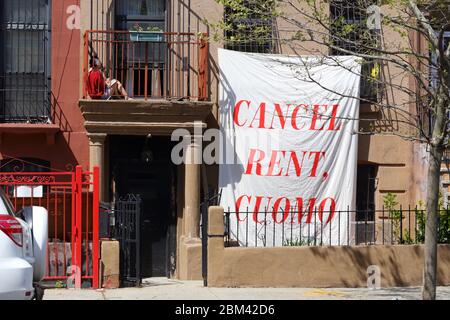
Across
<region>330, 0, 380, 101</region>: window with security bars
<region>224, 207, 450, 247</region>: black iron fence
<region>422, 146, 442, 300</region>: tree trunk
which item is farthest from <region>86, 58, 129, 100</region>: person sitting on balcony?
<region>422, 146, 442, 300</region>: tree trunk

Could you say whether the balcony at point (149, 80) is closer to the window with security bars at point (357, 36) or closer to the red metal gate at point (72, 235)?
the red metal gate at point (72, 235)

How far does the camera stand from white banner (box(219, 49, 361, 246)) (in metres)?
15.8

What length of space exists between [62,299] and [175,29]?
21.8 feet

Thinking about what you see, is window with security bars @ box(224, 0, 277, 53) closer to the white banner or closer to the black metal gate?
the white banner

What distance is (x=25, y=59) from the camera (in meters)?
16.1

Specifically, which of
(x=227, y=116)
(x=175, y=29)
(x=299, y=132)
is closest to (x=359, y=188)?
(x=299, y=132)

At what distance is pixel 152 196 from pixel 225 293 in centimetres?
446

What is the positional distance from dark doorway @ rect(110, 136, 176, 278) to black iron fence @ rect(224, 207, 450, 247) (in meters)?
1.72

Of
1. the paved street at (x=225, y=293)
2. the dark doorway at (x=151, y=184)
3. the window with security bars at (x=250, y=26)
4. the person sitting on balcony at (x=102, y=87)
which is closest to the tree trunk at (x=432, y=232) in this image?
the paved street at (x=225, y=293)

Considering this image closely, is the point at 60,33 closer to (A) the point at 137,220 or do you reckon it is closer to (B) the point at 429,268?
(A) the point at 137,220

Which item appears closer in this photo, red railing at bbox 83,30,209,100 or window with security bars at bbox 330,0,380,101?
window with security bars at bbox 330,0,380,101

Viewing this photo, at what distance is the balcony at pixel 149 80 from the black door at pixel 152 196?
4.91 ft

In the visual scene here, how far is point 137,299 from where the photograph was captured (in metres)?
11.8

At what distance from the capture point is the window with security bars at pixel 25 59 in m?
15.9
